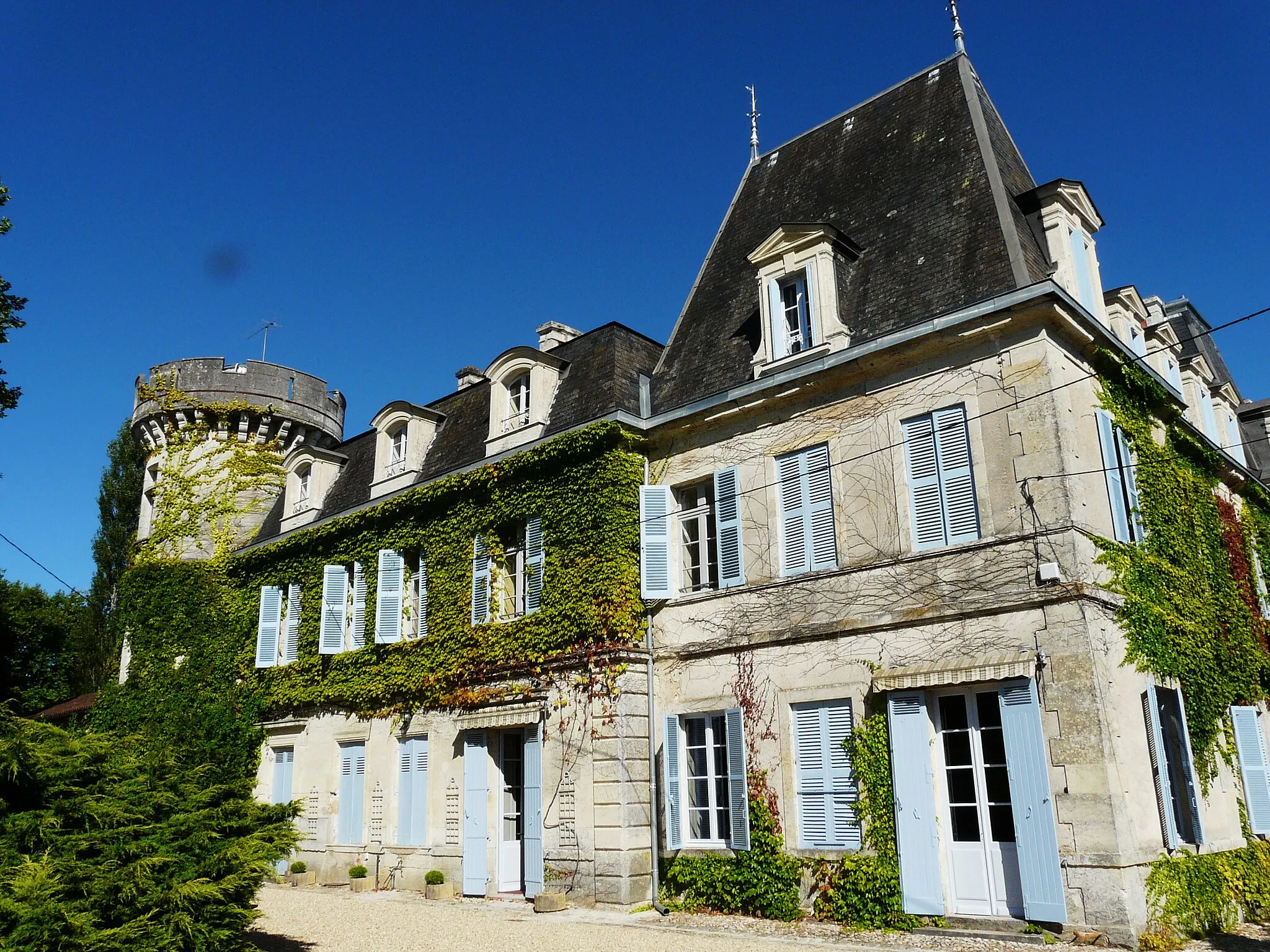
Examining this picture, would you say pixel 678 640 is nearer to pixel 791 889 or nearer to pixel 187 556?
pixel 791 889

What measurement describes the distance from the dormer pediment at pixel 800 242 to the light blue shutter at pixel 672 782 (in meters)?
6.01

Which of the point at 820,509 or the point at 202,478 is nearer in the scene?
the point at 820,509

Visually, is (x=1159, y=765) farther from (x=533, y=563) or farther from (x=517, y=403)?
(x=517, y=403)

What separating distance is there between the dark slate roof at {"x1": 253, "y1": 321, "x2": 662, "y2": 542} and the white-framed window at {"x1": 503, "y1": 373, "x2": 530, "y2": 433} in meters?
0.50

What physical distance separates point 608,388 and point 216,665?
10513 millimetres

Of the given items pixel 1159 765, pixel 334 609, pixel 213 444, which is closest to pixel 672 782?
pixel 1159 765

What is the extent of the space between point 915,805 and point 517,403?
880 cm

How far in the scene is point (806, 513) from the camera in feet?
40.9

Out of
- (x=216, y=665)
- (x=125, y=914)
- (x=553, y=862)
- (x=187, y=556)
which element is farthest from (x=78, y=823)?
(x=187, y=556)

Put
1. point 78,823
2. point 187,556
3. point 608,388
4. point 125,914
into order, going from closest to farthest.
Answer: point 125,914 < point 78,823 < point 608,388 < point 187,556

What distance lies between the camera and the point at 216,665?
65.7 feet

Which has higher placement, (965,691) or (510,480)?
(510,480)

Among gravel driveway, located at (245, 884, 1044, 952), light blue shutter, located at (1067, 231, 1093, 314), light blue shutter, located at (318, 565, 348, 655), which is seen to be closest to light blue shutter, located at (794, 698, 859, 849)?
gravel driveway, located at (245, 884, 1044, 952)

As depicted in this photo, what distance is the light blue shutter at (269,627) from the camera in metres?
19.1
